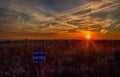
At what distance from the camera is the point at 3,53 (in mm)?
23703

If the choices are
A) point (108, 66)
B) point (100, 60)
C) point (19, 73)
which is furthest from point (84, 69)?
point (19, 73)

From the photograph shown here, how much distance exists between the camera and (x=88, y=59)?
20.8 metres

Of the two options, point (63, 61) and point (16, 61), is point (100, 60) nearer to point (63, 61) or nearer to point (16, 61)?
→ point (63, 61)

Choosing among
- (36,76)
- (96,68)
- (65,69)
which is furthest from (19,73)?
(96,68)

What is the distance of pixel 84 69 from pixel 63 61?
2.89 m

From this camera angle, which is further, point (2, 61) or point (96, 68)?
point (2, 61)

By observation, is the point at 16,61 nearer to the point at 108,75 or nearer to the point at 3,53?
the point at 3,53

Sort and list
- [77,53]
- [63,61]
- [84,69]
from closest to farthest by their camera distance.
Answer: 1. [84,69]
2. [63,61]
3. [77,53]

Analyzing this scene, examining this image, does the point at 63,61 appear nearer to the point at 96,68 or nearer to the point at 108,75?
the point at 96,68

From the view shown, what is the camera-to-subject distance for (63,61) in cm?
1972

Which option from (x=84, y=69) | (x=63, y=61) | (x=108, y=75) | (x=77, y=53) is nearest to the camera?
(x=108, y=75)

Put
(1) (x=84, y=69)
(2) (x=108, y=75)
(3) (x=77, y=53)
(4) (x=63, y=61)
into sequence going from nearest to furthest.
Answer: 1. (2) (x=108, y=75)
2. (1) (x=84, y=69)
3. (4) (x=63, y=61)
4. (3) (x=77, y=53)

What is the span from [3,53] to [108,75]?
12.0 m

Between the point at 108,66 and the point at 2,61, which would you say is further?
the point at 2,61
